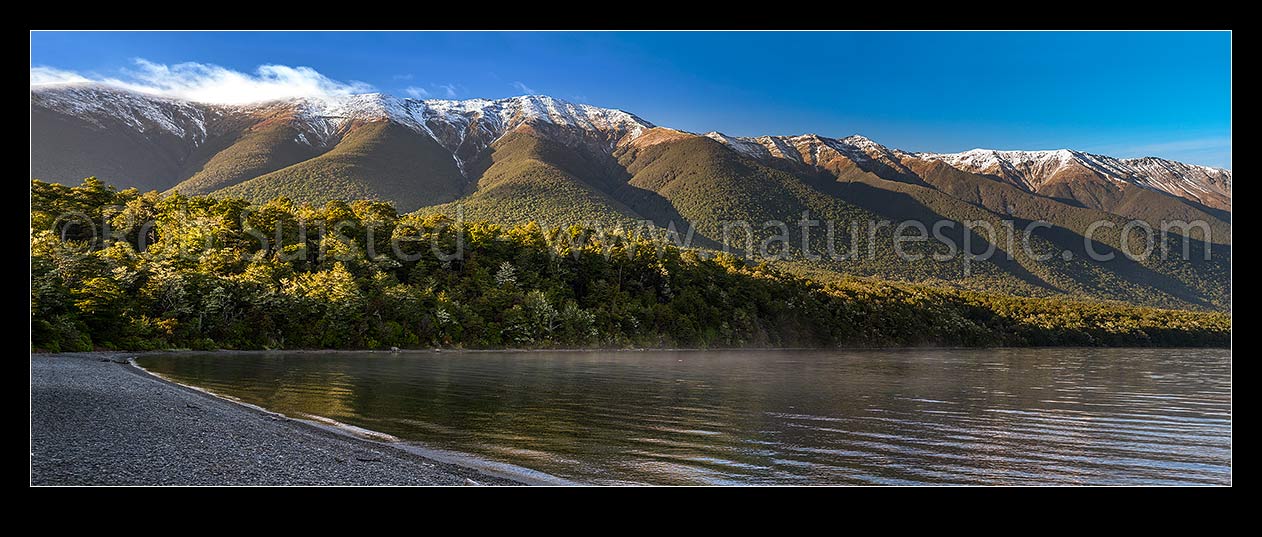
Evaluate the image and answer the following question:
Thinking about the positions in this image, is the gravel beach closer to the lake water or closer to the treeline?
the lake water

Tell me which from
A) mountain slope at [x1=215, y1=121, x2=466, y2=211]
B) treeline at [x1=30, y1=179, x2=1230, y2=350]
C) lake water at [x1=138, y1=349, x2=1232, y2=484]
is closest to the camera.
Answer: lake water at [x1=138, y1=349, x2=1232, y2=484]

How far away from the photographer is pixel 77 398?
18.0m

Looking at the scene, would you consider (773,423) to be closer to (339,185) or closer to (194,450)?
(194,450)

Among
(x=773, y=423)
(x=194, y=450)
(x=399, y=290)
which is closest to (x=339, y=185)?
(x=399, y=290)

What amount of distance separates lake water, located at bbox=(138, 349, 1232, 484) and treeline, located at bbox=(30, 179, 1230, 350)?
2125 centimetres

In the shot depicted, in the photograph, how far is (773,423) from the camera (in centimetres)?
2045

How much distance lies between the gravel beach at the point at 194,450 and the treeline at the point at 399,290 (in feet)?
102

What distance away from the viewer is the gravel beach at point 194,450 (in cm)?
1047

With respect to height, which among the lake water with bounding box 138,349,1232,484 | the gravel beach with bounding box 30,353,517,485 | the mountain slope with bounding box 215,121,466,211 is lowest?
the lake water with bounding box 138,349,1232,484

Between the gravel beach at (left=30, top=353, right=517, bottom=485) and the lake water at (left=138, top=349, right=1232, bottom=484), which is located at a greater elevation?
the gravel beach at (left=30, top=353, right=517, bottom=485)

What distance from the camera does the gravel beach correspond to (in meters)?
10.5

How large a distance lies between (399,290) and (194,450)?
61051 millimetres

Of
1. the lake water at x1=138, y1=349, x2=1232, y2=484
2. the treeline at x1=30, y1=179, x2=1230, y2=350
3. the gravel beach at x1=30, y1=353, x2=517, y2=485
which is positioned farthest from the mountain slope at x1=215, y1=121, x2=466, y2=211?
the gravel beach at x1=30, y1=353, x2=517, y2=485

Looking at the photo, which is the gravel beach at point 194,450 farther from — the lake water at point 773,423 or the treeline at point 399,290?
the treeline at point 399,290
